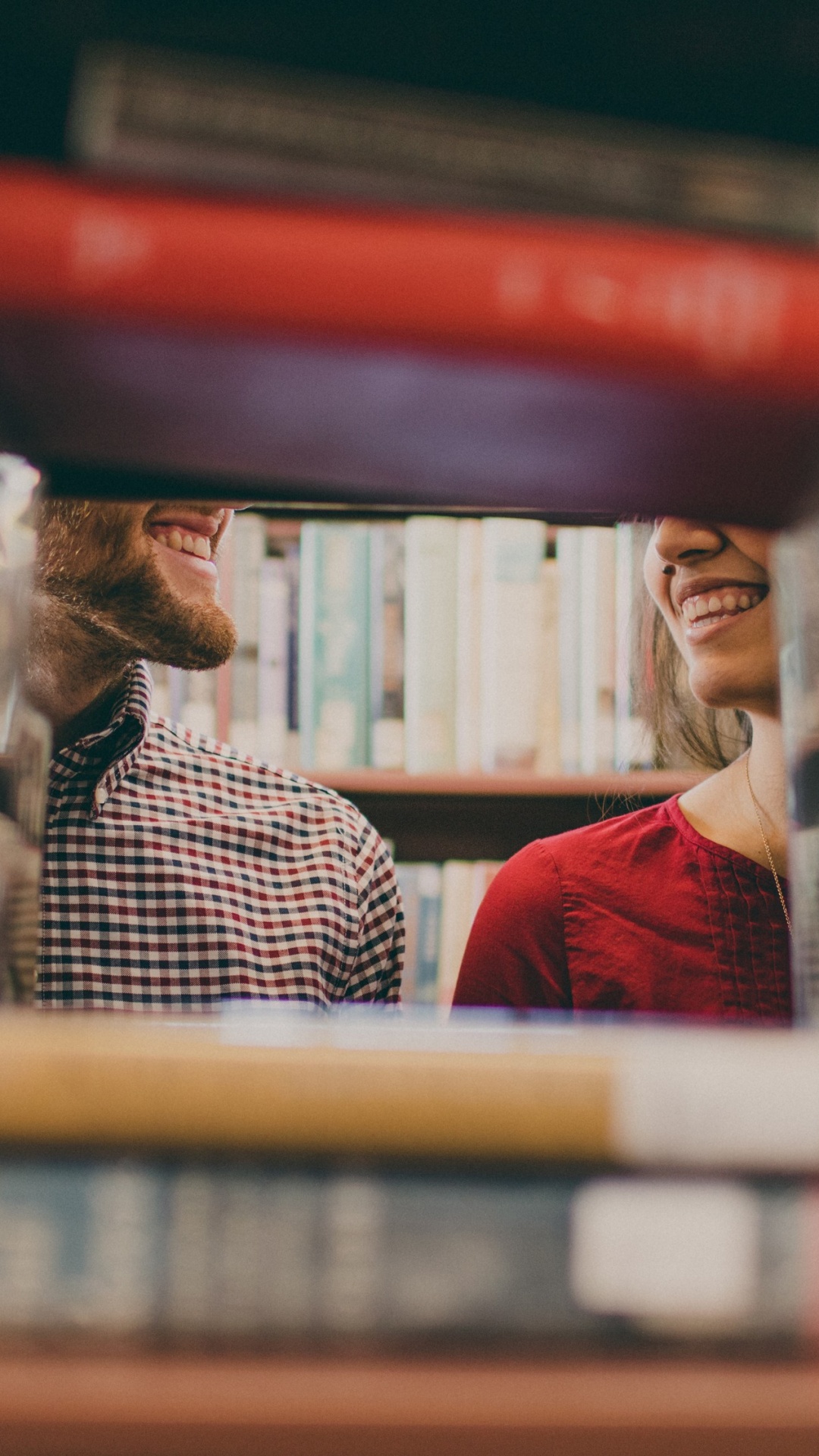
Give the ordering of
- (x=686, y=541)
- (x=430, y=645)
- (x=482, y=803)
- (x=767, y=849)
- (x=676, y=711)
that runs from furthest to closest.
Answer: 1. (x=482, y=803)
2. (x=430, y=645)
3. (x=676, y=711)
4. (x=767, y=849)
5. (x=686, y=541)

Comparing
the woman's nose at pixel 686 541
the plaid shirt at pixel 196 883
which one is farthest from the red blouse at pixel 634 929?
the woman's nose at pixel 686 541

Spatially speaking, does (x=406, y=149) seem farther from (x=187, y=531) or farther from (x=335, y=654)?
(x=335, y=654)

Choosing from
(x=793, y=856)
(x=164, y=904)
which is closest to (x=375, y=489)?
(x=793, y=856)

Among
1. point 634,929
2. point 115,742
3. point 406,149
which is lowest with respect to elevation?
point 634,929

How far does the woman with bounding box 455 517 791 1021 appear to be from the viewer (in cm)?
65

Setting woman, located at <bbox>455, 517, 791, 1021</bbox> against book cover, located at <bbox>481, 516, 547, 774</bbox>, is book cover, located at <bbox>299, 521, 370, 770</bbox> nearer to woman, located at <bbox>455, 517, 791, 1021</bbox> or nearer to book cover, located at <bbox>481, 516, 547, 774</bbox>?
book cover, located at <bbox>481, 516, 547, 774</bbox>

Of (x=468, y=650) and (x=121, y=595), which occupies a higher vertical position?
(x=468, y=650)

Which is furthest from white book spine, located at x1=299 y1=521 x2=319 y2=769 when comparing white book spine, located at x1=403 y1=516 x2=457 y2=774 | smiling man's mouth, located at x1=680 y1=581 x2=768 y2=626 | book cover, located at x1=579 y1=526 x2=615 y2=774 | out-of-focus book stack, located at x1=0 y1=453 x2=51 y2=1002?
out-of-focus book stack, located at x1=0 y1=453 x2=51 y2=1002

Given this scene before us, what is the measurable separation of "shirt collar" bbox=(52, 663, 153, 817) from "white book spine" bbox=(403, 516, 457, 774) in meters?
0.60

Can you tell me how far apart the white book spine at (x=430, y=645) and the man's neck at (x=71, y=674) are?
2.08 ft

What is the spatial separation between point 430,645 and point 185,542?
713 mm

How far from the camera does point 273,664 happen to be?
140 cm

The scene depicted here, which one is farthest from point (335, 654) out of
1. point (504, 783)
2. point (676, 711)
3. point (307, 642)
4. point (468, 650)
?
point (676, 711)

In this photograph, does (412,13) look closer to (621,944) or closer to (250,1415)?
(250,1415)
